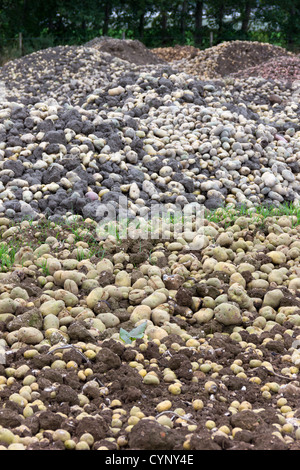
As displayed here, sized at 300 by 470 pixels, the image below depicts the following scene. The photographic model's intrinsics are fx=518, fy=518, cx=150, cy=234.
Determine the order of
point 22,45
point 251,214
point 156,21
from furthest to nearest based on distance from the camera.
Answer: point 156,21 → point 22,45 → point 251,214

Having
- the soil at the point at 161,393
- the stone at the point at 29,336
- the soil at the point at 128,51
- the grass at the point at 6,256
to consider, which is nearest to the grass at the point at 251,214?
the soil at the point at 161,393

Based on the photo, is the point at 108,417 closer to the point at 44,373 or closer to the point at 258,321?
the point at 44,373

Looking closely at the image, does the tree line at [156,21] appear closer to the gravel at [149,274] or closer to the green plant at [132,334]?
the gravel at [149,274]

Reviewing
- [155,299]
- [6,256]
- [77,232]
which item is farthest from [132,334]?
[77,232]

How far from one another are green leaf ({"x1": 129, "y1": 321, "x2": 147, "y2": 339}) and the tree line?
17093 mm

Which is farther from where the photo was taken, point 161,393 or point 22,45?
point 22,45

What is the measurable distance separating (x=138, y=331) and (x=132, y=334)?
33 mm

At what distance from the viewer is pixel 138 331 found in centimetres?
246

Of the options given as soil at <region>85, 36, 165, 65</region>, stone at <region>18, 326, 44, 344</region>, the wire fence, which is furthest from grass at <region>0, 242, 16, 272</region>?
the wire fence

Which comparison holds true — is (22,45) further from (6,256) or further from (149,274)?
(149,274)

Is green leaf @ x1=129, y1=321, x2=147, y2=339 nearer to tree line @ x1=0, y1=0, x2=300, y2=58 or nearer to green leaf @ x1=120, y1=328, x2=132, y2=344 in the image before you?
green leaf @ x1=120, y1=328, x2=132, y2=344

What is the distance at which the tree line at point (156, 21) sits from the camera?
18.4 meters

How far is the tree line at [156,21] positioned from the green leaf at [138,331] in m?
17.1

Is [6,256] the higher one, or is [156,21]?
[156,21]
